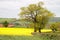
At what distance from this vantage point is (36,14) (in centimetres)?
1272

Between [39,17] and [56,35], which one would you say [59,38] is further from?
[39,17]

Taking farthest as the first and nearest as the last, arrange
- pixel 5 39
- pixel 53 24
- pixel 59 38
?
pixel 53 24 < pixel 59 38 < pixel 5 39

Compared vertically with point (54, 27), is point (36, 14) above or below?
above

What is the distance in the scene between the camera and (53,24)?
1233cm

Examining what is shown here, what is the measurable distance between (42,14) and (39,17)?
28 centimetres

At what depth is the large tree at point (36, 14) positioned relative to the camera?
41.7 ft

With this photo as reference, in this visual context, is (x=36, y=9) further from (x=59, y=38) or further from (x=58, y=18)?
(x=59, y=38)

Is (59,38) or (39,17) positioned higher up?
(39,17)

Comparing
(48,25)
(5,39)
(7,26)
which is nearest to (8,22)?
(7,26)

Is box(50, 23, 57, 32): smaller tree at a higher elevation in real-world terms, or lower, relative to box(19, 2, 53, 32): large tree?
lower

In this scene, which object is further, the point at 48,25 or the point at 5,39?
the point at 48,25

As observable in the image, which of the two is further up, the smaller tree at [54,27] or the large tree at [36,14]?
the large tree at [36,14]

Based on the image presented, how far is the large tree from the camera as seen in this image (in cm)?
1270

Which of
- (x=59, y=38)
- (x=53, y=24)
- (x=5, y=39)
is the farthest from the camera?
(x=53, y=24)
